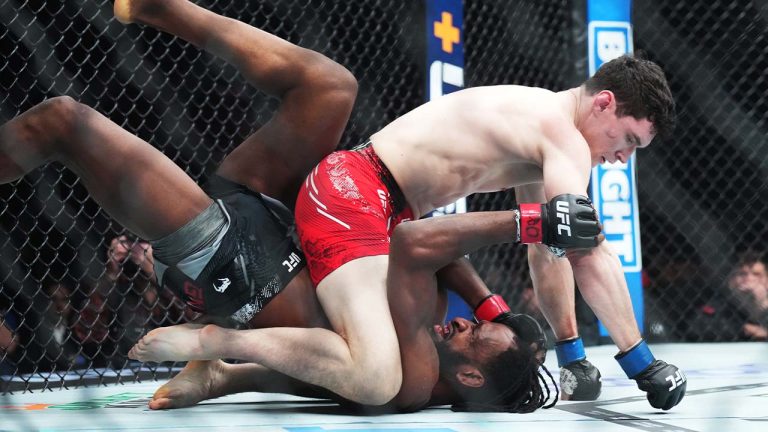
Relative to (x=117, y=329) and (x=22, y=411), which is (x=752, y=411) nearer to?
(x=22, y=411)

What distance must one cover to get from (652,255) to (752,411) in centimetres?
299

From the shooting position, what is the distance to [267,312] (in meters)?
2.02

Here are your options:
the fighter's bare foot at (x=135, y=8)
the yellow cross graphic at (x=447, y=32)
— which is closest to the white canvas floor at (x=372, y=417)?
the fighter's bare foot at (x=135, y=8)

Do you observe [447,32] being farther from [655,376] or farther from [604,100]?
[655,376]

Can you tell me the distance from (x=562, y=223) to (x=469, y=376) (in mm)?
419

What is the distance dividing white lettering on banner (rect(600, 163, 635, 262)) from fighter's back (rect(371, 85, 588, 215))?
184 centimetres

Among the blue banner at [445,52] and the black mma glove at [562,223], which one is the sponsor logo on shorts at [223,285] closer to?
the black mma glove at [562,223]

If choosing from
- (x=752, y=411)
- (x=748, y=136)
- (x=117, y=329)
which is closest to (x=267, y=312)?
(x=752, y=411)

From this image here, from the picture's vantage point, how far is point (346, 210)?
2.00 m

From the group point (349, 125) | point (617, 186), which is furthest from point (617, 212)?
point (349, 125)

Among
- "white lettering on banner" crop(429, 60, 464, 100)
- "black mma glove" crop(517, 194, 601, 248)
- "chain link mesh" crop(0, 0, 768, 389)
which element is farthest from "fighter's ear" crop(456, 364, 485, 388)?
"white lettering on banner" crop(429, 60, 464, 100)

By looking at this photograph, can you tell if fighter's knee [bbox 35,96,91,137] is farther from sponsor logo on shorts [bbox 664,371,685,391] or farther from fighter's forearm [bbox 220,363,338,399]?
sponsor logo on shorts [bbox 664,371,685,391]

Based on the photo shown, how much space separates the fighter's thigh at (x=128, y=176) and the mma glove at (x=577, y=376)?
95 centimetres

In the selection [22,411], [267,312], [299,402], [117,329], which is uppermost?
[267,312]
